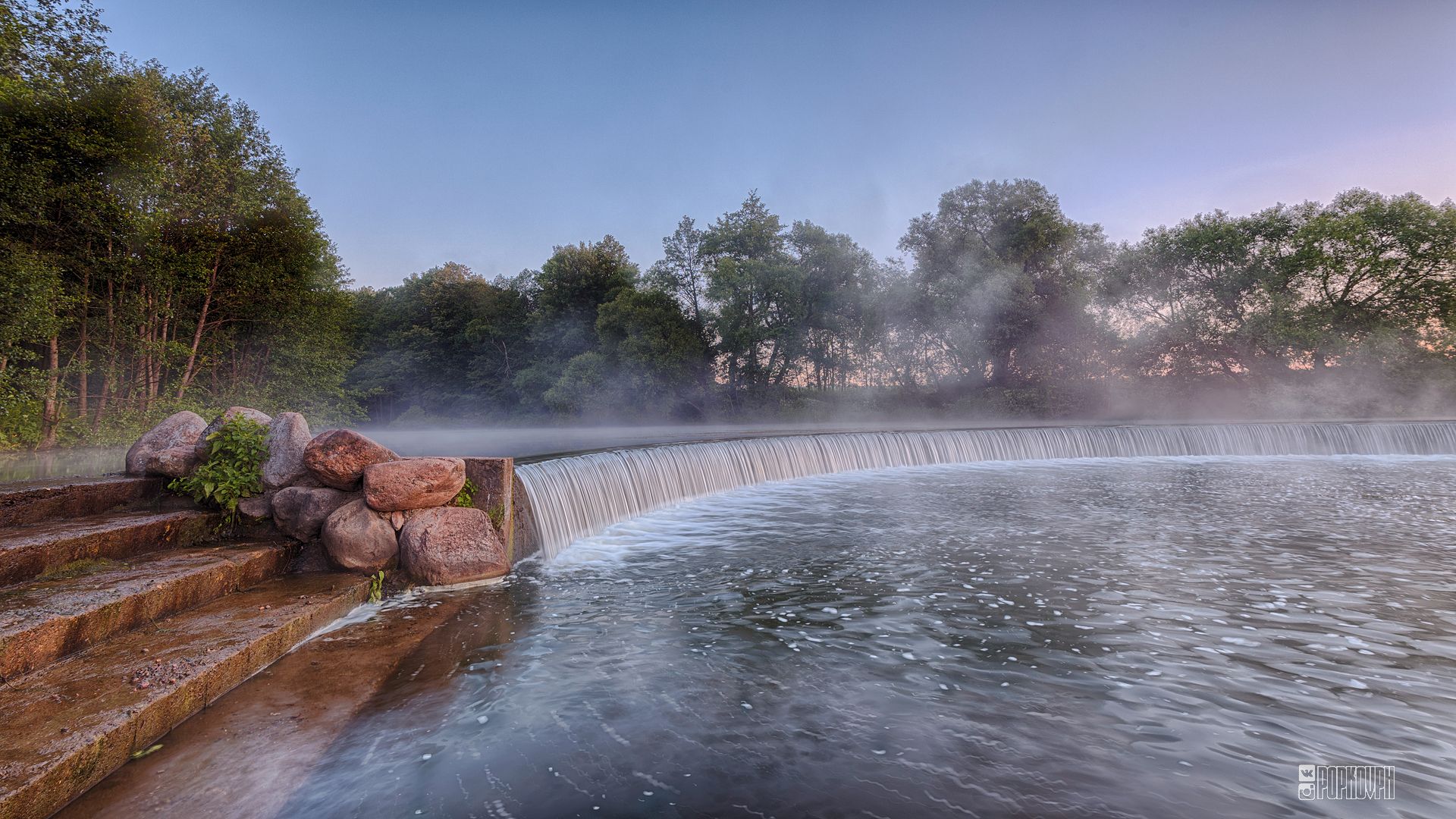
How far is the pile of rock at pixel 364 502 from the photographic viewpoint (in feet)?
18.9

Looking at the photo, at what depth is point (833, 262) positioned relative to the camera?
34500 millimetres

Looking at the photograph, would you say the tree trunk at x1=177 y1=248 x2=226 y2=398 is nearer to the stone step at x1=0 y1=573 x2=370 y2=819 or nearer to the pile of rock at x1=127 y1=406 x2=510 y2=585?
the pile of rock at x1=127 y1=406 x2=510 y2=585

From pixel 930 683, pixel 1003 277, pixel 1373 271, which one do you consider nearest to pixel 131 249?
pixel 930 683

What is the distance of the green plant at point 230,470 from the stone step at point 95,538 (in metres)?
0.19

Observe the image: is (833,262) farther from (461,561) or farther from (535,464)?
(461,561)

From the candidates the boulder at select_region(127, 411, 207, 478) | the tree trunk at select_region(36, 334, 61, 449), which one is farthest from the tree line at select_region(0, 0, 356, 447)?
the boulder at select_region(127, 411, 207, 478)

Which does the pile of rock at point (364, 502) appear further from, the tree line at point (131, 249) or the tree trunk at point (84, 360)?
the tree trunk at point (84, 360)

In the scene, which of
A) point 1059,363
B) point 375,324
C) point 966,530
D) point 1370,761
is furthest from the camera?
point 375,324

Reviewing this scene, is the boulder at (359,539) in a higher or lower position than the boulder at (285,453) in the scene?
lower

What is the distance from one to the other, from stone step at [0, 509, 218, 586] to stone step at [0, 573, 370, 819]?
1101mm

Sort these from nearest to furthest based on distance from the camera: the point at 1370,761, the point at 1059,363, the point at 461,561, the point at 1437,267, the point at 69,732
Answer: the point at 69,732, the point at 1370,761, the point at 461,561, the point at 1437,267, the point at 1059,363

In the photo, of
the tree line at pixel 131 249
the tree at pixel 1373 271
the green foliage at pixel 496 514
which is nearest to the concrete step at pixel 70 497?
the green foliage at pixel 496 514

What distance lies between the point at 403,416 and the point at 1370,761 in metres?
54.4

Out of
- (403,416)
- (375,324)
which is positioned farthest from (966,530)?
(375,324)
